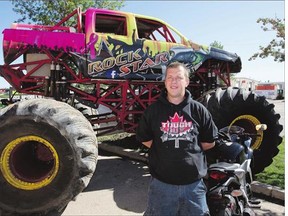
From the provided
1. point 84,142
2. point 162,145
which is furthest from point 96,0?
point 162,145

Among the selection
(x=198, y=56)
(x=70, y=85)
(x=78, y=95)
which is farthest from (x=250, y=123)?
(x=70, y=85)

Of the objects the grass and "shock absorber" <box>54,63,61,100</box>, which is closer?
the grass

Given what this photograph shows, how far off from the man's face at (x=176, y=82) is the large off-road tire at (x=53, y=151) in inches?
66.3

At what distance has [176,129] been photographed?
2400 millimetres

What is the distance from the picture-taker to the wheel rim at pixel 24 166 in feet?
12.5

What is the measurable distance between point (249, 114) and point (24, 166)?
376 centimetres

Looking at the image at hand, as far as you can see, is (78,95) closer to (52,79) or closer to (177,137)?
(52,79)

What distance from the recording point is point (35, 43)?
4977 mm

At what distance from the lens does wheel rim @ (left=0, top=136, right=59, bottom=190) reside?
3814mm

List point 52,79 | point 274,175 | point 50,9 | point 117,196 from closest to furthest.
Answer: point 117,196 → point 52,79 → point 274,175 → point 50,9

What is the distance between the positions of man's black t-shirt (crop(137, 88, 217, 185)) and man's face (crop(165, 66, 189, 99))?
0.08m

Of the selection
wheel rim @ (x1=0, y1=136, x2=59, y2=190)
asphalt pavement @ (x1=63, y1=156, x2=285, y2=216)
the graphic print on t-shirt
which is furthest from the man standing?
wheel rim @ (x1=0, y1=136, x2=59, y2=190)

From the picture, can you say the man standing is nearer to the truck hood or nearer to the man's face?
the man's face

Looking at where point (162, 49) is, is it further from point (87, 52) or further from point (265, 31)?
point (265, 31)
